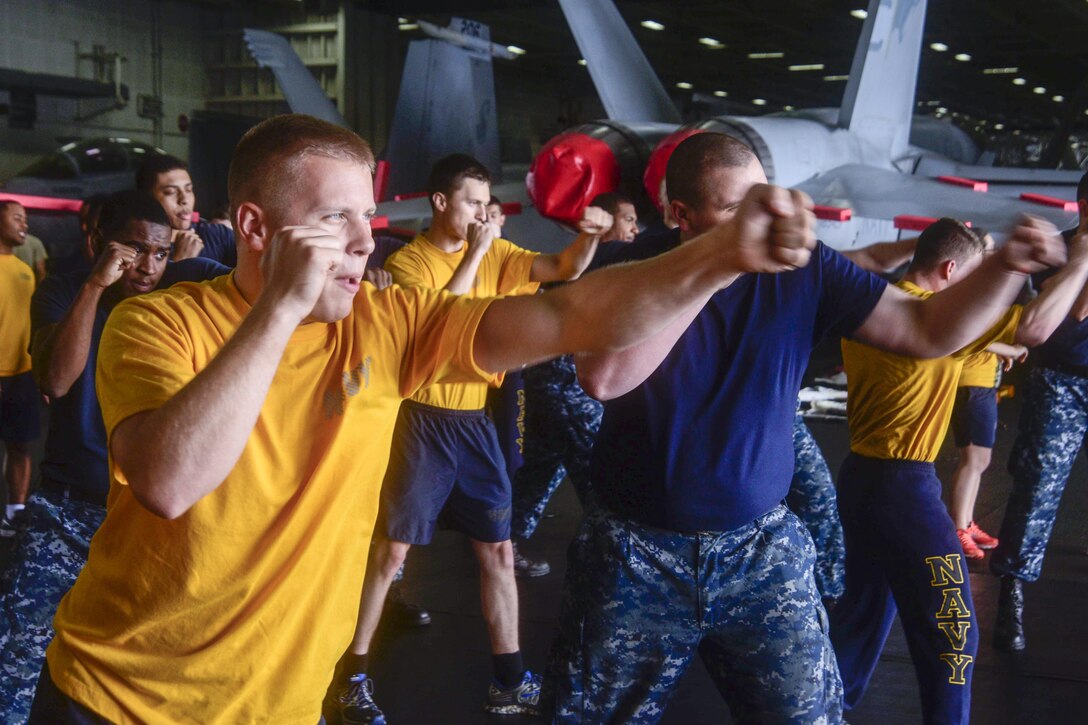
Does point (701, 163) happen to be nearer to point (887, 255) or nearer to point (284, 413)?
point (284, 413)

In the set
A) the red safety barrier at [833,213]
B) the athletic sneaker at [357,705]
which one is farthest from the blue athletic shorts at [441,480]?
the red safety barrier at [833,213]

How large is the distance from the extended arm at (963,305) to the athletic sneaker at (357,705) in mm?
2099

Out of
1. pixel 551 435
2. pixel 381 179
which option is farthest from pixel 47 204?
pixel 551 435

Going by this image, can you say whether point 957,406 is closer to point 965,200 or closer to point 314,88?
point 965,200

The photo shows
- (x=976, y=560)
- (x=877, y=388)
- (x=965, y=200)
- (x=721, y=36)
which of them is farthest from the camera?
(x=721, y=36)

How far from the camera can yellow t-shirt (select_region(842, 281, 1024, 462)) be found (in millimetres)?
2783

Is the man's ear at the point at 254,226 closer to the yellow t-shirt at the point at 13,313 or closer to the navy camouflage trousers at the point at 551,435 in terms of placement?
the navy camouflage trousers at the point at 551,435

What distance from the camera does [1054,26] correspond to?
68.5 feet

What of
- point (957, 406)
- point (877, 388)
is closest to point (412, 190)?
point (957, 406)

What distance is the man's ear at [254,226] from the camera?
4.91 feet

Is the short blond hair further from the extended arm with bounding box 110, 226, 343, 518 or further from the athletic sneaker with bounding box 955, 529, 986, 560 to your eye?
the athletic sneaker with bounding box 955, 529, 986, 560

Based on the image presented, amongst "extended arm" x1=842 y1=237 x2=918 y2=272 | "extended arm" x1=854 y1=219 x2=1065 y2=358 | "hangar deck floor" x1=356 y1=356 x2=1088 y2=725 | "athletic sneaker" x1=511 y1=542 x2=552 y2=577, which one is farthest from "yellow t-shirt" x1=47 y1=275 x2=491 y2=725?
"athletic sneaker" x1=511 y1=542 x2=552 y2=577

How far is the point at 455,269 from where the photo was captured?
147 inches

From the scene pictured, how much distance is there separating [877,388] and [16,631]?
7.81 ft
